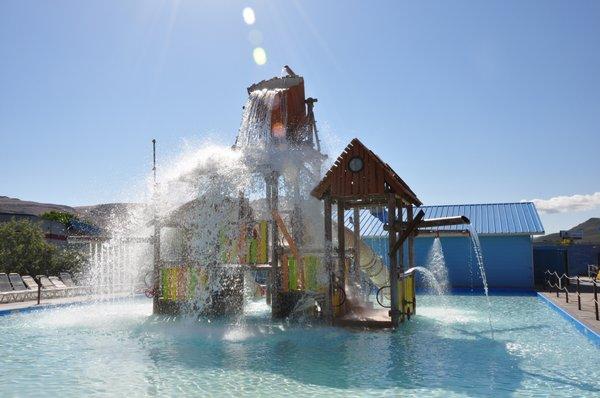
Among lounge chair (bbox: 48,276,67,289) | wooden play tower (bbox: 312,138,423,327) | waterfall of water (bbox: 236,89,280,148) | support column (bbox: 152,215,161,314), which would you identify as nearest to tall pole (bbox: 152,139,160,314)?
support column (bbox: 152,215,161,314)

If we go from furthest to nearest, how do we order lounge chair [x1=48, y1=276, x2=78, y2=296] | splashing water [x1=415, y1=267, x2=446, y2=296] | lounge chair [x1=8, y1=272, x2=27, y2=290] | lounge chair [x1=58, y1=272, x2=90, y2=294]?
splashing water [x1=415, y1=267, x2=446, y2=296] → lounge chair [x1=58, y1=272, x2=90, y2=294] → lounge chair [x1=48, y1=276, x2=78, y2=296] → lounge chair [x1=8, y1=272, x2=27, y2=290]

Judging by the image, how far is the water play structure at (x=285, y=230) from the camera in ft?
43.4

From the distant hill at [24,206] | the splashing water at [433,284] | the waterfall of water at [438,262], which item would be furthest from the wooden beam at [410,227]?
the distant hill at [24,206]

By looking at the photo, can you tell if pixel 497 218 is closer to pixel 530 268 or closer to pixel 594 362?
pixel 530 268

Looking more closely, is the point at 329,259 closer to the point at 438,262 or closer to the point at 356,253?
the point at 356,253

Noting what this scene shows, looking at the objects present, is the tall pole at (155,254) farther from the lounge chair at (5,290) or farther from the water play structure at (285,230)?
the lounge chair at (5,290)

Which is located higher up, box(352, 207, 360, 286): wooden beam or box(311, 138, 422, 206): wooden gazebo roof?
box(311, 138, 422, 206): wooden gazebo roof

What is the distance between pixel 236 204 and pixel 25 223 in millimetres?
20258

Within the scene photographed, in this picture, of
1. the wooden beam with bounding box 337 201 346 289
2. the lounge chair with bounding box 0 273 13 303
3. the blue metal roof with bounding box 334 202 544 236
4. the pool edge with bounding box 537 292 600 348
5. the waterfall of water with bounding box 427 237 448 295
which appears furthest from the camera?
the waterfall of water with bounding box 427 237 448 295

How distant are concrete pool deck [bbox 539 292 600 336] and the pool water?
323mm

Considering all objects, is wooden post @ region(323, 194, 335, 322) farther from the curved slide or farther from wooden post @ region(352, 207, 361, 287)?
the curved slide

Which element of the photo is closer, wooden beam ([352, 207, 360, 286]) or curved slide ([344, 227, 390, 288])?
wooden beam ([352, 207, 360, 286])

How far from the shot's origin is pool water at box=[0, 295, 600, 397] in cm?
733

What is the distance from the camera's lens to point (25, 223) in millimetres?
29516
